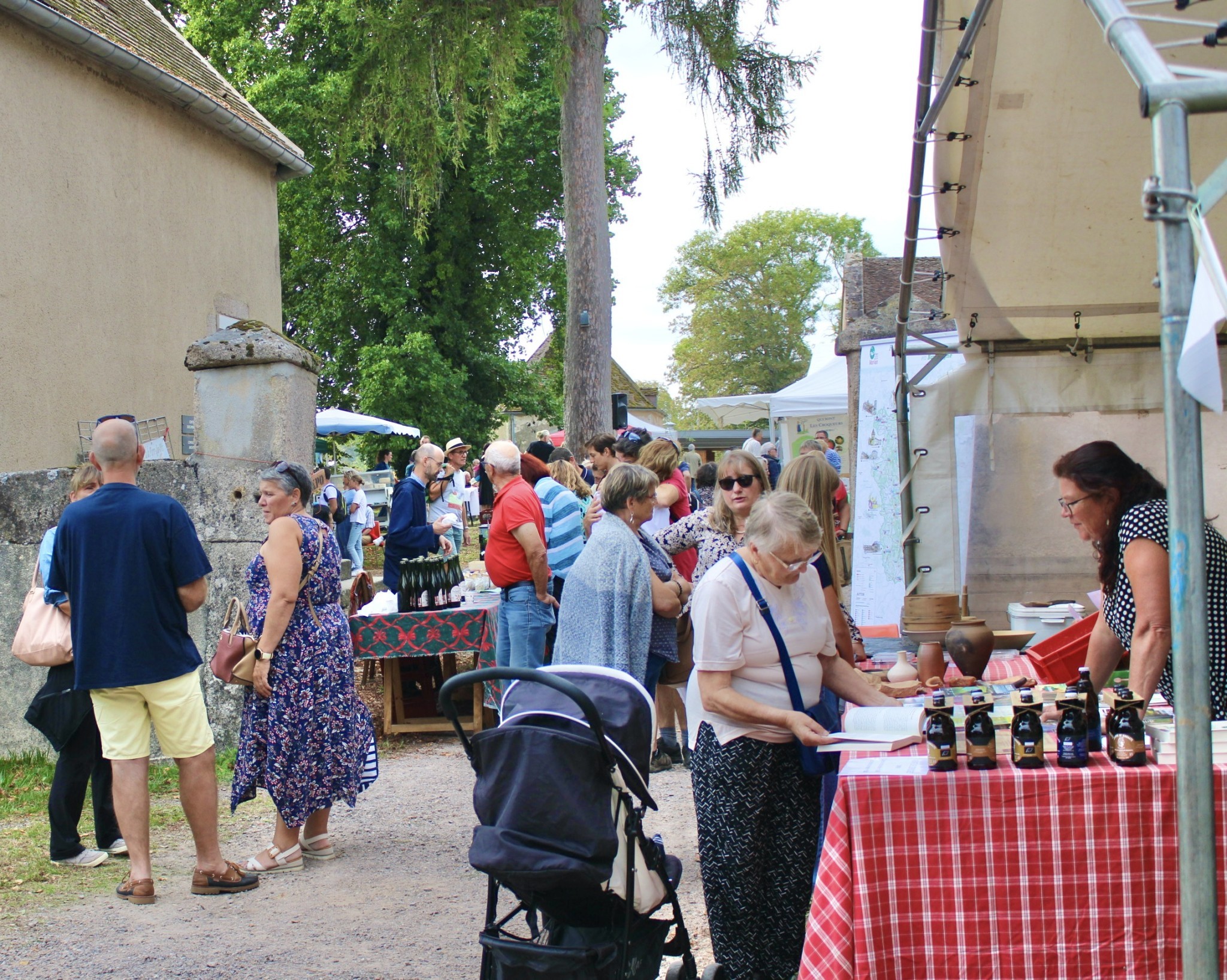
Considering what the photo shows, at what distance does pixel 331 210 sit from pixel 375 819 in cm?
2186

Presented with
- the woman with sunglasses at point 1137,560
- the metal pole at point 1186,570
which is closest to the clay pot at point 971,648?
the woman with sunglasses at point 1137,560

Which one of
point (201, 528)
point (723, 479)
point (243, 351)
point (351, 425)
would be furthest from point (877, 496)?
point (351, 425)

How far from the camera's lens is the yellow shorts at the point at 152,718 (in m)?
4.72

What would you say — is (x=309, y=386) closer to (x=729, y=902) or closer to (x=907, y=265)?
(x=907, y=265)

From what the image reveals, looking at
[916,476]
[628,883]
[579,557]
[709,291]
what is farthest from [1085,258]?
[709,291]

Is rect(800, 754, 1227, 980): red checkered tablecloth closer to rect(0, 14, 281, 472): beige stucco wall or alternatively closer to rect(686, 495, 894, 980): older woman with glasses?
rect(686, 495, 894, 980): older woman with glasses

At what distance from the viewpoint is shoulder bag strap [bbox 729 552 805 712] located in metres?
3.50

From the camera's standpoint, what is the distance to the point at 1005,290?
6246mm

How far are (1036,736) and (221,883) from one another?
140 inches

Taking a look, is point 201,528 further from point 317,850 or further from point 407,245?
point 407,245

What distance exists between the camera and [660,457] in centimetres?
693

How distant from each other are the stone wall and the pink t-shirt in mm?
3986

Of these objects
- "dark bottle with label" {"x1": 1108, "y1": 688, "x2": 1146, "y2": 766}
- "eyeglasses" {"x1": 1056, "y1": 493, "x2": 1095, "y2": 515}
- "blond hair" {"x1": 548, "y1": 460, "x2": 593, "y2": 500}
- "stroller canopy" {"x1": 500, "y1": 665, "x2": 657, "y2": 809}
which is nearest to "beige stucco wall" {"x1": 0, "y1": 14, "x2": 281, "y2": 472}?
"blond hair" {"x1": 548, "y1": 460, "x2": 593, "y2": 500}

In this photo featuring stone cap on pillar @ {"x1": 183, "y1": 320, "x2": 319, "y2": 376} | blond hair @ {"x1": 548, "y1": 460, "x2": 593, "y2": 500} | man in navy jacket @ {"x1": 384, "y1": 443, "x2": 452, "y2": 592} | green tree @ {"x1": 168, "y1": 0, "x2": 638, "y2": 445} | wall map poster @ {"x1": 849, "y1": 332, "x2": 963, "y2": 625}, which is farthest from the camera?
green tree @ {"x1": 168, "y1": 0, "x2": 638, "y2": 445}
